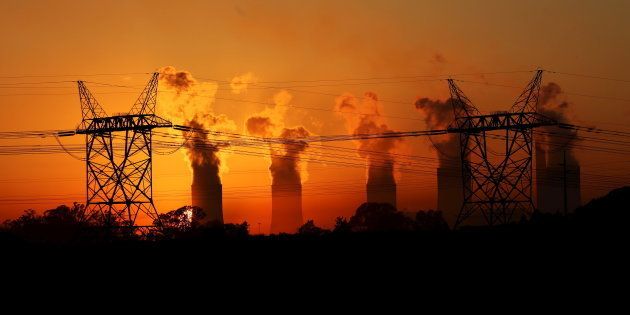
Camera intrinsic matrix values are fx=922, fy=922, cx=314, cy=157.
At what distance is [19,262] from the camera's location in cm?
4869

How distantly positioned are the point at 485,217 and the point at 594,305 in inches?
1704

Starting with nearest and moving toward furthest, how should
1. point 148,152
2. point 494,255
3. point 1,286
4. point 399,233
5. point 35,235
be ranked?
1. point 1,286
2. point 494,255
3. point 399,233
4. point 148,152
5. point 35,235

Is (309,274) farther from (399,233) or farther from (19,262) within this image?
(19,262)

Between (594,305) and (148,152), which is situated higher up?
(148,152)

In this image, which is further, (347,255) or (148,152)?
(148,152)

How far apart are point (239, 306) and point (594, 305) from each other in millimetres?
15818

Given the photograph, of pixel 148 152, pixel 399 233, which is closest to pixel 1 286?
pixel 399 233

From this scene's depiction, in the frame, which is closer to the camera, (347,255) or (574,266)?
(574,266)

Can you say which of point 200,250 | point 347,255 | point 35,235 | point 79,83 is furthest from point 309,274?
point 35,235

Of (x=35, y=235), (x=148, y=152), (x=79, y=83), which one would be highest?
(x=79, y=83)

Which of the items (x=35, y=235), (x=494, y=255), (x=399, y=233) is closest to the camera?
(x=494, y=255)

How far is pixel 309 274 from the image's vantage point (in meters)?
45.8

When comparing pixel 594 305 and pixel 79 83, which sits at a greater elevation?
pixel 79 83

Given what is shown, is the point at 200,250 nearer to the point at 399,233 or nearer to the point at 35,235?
the point at 399,233
